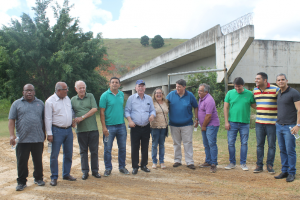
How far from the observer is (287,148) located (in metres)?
4.55

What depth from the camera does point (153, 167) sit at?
5543mm

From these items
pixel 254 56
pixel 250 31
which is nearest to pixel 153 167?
pixel 250 31

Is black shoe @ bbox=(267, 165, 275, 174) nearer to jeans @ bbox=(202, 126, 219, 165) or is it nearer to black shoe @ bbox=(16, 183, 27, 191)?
jeans @ bbox=(202, 126, 219, 165)

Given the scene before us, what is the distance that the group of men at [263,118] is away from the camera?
4.50 metres

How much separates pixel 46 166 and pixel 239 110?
14.9 ft

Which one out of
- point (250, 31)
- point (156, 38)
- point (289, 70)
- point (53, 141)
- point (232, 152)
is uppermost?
point (156, 38)

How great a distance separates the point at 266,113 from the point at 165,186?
2.48 metres

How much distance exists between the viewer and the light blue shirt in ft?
17.0

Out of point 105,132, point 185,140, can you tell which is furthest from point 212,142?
point 105,132

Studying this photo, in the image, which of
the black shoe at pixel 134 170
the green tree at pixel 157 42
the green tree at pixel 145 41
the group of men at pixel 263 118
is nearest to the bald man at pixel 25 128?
the black shoe at pixel 134 170

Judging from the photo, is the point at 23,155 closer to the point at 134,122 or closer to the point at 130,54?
the point at 134,122

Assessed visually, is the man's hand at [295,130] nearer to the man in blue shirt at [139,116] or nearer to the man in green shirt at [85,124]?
the man in blue shirt at [139,116]

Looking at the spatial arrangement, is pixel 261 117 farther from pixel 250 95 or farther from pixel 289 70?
pixel 289 70

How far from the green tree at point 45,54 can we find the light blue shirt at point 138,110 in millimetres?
13388
